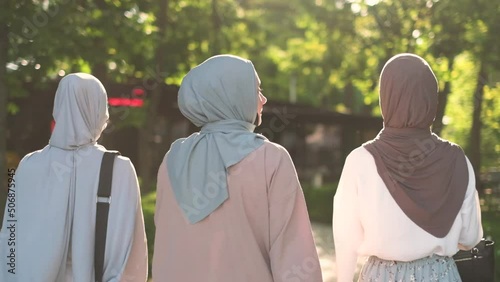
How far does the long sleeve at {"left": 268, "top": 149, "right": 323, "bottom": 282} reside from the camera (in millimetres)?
3744

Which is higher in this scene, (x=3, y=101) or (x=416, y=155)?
(x=3, y=101)

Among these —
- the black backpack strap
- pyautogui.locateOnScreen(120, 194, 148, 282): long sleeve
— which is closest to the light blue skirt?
pyautogui.locateOnScreen(120, 194, 148, 282): long sleeve

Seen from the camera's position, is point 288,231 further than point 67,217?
No

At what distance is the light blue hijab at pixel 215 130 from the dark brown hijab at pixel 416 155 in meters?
0.75

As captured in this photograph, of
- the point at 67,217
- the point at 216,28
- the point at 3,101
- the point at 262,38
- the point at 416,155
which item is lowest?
the point at 67,217

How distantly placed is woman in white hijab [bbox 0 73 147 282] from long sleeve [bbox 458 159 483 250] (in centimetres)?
163

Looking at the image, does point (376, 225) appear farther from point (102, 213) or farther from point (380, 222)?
point (102, 213)

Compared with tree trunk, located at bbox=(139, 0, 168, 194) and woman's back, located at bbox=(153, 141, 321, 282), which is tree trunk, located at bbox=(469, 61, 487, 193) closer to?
tree trunk, located at bbox=(139, 0, 168, 194)

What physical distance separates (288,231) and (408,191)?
0.74 metres

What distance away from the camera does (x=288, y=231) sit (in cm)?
379

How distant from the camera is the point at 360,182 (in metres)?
4.27

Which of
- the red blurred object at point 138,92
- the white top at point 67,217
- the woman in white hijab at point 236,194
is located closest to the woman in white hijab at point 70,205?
the white top at point 67,217

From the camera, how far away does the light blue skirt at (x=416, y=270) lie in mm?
4246

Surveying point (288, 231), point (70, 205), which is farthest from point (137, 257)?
point (288, 231)
